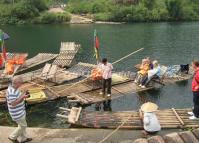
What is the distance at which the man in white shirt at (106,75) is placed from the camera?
21.5 metres

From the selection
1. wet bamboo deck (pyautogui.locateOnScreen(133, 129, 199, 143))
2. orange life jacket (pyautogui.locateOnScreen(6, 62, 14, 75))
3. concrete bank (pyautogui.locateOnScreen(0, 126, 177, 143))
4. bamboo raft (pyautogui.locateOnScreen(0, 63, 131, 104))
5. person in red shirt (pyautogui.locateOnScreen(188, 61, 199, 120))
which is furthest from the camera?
orange life jacket (pyautogui.locateOnScreen(6, 62, 14, 75))

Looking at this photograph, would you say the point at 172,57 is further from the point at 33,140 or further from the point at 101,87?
the point at 33,140

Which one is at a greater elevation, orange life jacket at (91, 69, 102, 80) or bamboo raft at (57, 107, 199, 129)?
orange life jacket at (91, 69, 102, 80)

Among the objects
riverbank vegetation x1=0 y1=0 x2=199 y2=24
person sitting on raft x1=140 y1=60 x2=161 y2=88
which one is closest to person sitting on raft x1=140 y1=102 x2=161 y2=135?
person sitting on raft x1=140 y1=60 x2=161 y2=88

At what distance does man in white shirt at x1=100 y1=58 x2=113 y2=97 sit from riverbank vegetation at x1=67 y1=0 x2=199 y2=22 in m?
63.5

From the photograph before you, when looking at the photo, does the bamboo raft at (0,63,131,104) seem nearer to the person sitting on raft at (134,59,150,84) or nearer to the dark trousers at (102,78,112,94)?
the person sitting on raft at (134,59,150,84)

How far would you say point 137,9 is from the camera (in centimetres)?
9000

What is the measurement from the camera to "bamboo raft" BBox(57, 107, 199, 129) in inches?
661

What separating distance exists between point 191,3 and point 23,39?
187ft

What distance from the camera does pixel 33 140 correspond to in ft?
46.9

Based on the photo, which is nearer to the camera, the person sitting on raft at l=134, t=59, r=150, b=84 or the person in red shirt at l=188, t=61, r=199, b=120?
the person in red shirt at l=188, t=61, r=199, b=120

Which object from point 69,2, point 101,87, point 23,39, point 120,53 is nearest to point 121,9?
point 69,2

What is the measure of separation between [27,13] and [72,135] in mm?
75059

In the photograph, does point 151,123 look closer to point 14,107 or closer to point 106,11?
point 14,107
